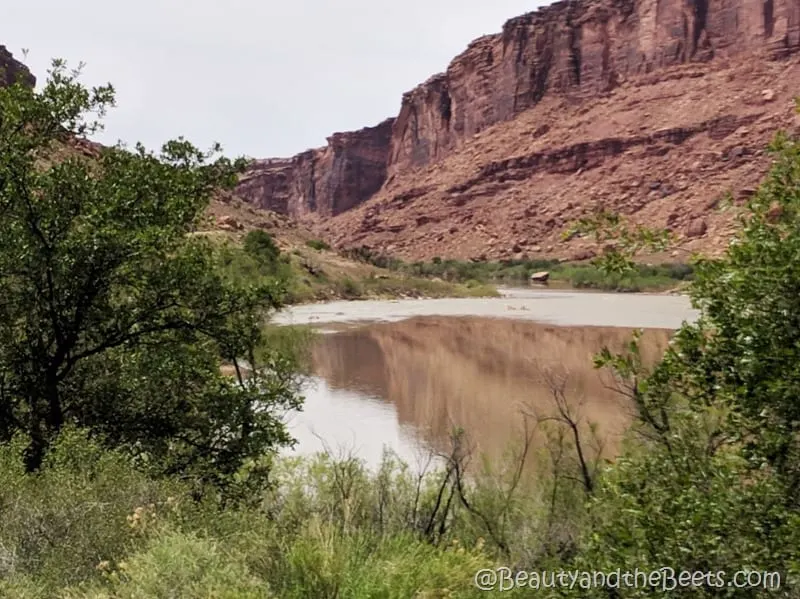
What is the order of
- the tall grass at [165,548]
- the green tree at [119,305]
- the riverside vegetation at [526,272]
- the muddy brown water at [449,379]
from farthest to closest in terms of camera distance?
the riverside vegetation at [526,272] < the muddy brown water at [449,379] < the green tree at [119,305] < the tall grass at [165,548]

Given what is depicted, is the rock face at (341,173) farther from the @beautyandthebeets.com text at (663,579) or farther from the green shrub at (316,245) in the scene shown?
the @beautyandthebeets.com text at (663,579)

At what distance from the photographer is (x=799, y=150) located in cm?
334

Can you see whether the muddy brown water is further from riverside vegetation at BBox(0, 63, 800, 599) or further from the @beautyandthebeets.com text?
the @beautyandthebeets.com text

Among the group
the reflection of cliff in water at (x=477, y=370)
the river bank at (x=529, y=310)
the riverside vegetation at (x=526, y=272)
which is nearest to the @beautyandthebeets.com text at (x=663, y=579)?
the reflection of cliff in water at (x=477, y=370)

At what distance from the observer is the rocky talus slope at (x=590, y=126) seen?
83875 millimetres

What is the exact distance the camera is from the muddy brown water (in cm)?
1397

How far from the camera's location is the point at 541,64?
11775 cm

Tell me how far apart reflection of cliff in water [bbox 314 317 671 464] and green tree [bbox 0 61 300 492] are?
5.17 metres

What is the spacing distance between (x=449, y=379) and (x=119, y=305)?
15.8 meters

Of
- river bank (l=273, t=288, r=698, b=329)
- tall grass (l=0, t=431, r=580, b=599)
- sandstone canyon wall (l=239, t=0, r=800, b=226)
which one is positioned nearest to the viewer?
tall grass (l=0, t=431, r=580, b=599)

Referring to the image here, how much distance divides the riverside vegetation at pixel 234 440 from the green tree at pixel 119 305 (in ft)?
0.07

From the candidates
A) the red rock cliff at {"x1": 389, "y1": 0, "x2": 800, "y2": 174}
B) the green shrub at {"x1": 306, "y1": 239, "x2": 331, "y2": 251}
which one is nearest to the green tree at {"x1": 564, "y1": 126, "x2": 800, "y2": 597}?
the green shrub at {"x1": 306, "y1": 239, "x2": 331, "y2": 251}

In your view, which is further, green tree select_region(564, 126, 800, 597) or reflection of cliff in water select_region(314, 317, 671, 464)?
reflection of cliff in water select_region(314, 317, 671, 464)

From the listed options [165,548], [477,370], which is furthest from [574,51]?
[165,548]
